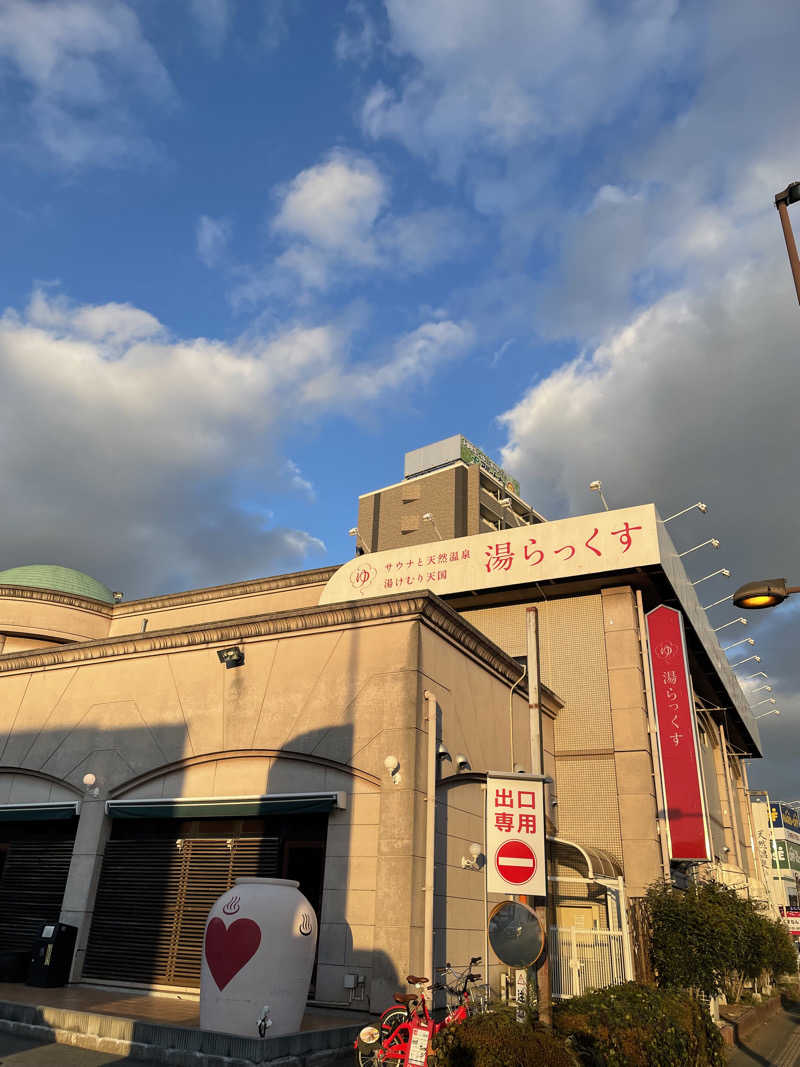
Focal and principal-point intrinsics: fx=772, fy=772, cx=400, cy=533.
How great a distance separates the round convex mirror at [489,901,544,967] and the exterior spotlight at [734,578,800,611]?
4976mm

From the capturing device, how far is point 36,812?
63.1ft

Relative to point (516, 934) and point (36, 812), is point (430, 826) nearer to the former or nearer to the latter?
point (516, 934)

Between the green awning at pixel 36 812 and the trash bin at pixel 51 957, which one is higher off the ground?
the green awning at pixel 36 812

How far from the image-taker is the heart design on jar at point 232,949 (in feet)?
37.1

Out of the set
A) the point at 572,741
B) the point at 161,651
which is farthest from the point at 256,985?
the point at 572,741

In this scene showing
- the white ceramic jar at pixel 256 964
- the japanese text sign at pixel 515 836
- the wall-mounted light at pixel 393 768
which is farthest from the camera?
the wall-mounted light at pixel 393 768

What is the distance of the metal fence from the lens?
56.6ft

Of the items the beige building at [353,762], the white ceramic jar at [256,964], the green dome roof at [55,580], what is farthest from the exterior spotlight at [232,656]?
the green dome roof at [55,580]

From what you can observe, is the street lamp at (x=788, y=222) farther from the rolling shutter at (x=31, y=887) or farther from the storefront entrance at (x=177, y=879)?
the rolling shutter at (x=31, y=887)

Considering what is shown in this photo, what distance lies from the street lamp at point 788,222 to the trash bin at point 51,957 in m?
18.5

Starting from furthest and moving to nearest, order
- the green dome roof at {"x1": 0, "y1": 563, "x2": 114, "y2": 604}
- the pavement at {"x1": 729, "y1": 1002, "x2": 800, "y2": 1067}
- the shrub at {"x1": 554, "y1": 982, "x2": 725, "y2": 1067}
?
the green dome roof at {"x1": 0, "y1": 563, "x2": 114, "y2": 604} < the pavement at {"x1": 729, "y1": 1002, "x2": 800, "y2": 1067} < the shrub at {"x1": 554, "y1": 982, "x2": 725, "y2": 1067}

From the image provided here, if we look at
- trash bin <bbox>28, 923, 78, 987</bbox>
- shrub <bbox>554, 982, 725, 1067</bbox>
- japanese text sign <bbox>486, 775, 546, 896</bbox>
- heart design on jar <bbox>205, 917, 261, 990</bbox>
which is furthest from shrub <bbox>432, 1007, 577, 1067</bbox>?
trash bin <bbox>28, 923, 78, 987</bbox>

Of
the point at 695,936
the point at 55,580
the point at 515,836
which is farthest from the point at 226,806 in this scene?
the point at 55,580

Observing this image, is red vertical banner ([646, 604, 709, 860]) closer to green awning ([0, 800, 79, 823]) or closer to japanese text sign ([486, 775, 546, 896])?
japanese text sign ([486, 775, 546, 896])
